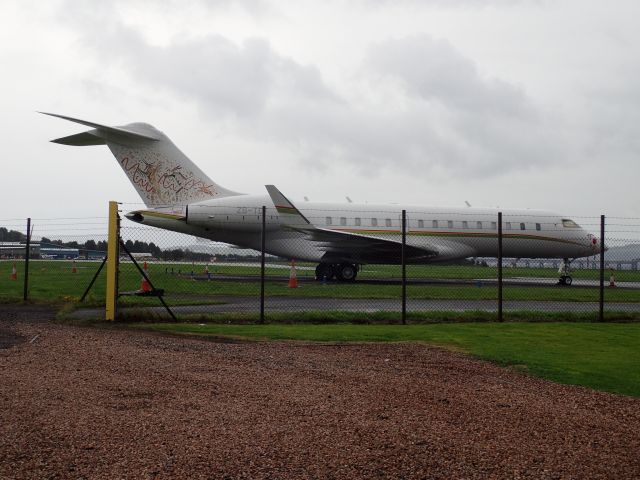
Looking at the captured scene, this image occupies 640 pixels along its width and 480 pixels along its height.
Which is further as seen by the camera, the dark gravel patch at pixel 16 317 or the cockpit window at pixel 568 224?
the cockpit window at pixel 568 224

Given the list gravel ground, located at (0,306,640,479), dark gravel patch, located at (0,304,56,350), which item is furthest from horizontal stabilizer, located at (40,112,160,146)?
gravel ground, located at (0,306,640,479)

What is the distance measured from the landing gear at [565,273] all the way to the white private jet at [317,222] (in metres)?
0.07

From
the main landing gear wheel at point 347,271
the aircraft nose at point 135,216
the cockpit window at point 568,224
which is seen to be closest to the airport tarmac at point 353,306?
the main landing gear wheel at point 347,271

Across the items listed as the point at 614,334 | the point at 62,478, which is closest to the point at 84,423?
the point at 62,478

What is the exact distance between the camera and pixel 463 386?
5.61 m

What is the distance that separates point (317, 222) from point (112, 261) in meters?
14.2

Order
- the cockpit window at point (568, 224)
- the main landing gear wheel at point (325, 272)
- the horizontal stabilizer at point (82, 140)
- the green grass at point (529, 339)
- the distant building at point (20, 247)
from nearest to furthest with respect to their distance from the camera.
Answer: the green grass at point (529, 339) → the distant building at point (20, 247) → the horizontal stabilizer at point (82, 140) → the main landing gear wheel at point (325, 272) → the cockpit window at point (568, 224)

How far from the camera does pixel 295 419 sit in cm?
423

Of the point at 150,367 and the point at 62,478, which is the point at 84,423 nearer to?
the point at 62,478

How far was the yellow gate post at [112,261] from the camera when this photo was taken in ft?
34.4

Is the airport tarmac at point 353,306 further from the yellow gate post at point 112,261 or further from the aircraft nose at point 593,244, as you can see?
the aircraft nose at point 593,244

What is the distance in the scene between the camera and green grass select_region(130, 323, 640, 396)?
644 cm

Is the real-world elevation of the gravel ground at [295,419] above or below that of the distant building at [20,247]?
below

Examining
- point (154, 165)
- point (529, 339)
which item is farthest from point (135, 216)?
point (529, 339)
